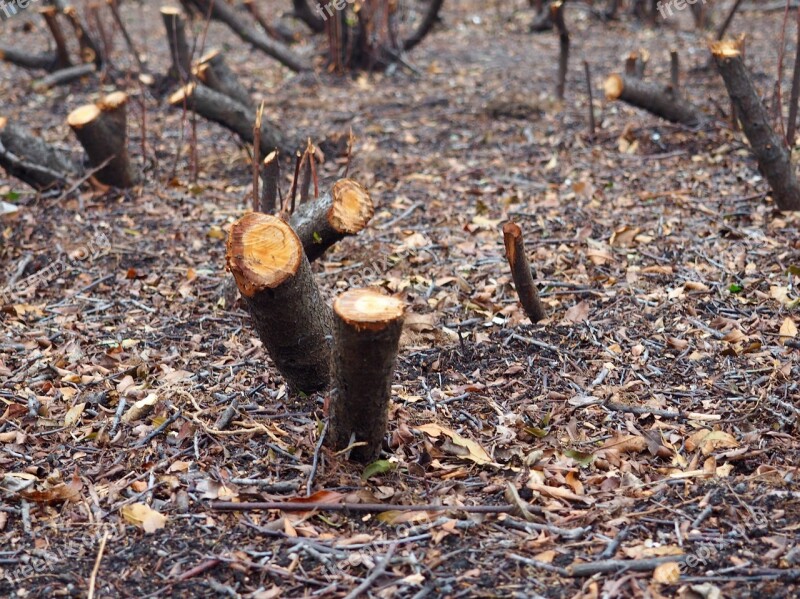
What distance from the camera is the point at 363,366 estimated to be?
248 centimetres

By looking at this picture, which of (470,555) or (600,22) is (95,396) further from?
(600,22)

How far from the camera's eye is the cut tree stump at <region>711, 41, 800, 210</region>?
185 inches

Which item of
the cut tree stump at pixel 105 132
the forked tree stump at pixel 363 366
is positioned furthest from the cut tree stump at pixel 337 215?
the cut tree stump at pixel 105 132

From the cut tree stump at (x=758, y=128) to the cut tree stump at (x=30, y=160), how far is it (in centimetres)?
420

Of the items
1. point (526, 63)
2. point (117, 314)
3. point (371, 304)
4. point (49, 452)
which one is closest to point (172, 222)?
point (117, 314)

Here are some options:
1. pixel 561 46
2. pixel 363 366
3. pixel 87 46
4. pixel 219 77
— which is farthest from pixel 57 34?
pixel 363 366

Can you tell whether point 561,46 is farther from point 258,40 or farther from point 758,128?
point 258,40

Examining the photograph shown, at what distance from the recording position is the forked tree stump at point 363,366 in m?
2.38

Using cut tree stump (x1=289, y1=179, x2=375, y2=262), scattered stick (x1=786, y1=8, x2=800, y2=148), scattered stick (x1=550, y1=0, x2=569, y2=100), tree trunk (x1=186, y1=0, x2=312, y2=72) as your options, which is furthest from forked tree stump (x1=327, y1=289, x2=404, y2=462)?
tree trunk (x1=186, y1=0, x2=312, y2=72)

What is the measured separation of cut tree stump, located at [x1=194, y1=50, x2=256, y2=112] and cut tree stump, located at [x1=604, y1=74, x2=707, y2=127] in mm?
2883

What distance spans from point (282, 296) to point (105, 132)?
322 cm

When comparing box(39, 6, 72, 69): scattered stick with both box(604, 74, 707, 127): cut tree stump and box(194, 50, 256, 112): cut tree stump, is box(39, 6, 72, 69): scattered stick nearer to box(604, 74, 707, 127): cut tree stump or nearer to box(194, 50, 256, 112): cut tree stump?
box(194, 50, 256, 112): cut tree stump

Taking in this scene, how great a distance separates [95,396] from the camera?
3244mm

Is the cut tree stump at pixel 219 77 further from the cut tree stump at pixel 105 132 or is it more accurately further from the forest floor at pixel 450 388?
the cut tree stump at pixel 105 132
